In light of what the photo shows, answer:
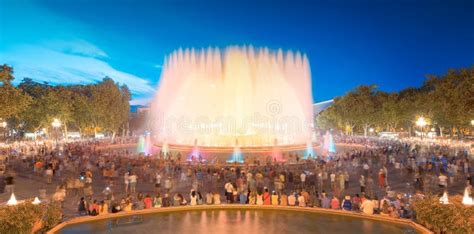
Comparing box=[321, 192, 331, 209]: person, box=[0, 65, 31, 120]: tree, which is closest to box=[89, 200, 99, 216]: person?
box=[321, 192, 331, 209]: person

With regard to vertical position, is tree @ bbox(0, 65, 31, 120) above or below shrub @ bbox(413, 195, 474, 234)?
above

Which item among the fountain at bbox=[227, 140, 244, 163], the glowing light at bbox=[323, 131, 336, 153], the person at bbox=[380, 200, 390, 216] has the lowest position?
the person at bbox=[380, 200, 390, 216]

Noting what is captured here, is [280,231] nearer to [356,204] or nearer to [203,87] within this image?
[356,204]

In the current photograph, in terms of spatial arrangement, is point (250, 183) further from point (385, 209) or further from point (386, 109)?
point (386, 109)

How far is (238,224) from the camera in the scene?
12719mm

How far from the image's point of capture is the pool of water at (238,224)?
11992 mm

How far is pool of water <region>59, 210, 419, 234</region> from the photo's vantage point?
11992 millimetres

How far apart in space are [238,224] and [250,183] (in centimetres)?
634

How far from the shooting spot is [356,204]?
48.6ft

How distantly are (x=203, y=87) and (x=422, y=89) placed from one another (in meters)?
65.9

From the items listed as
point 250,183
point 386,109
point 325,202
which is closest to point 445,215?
point 325,202

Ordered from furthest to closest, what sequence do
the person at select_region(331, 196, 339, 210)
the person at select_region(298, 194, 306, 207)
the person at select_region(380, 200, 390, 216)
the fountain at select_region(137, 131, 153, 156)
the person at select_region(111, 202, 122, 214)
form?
1. the fountain at select_region(137, 131, 153, 156)
2. the person at select_region(298, 194, 306, 207)
3. the person at select_region(331, 196, 339, 210)
4. the person at select_region(111, 202, 122, 214)
5. the person at select_region(380, 200, 390, 216)

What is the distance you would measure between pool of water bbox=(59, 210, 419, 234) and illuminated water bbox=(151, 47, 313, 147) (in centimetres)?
2478

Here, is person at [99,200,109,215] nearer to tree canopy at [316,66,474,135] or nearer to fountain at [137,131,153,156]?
fountain at [137,131,153,156]
